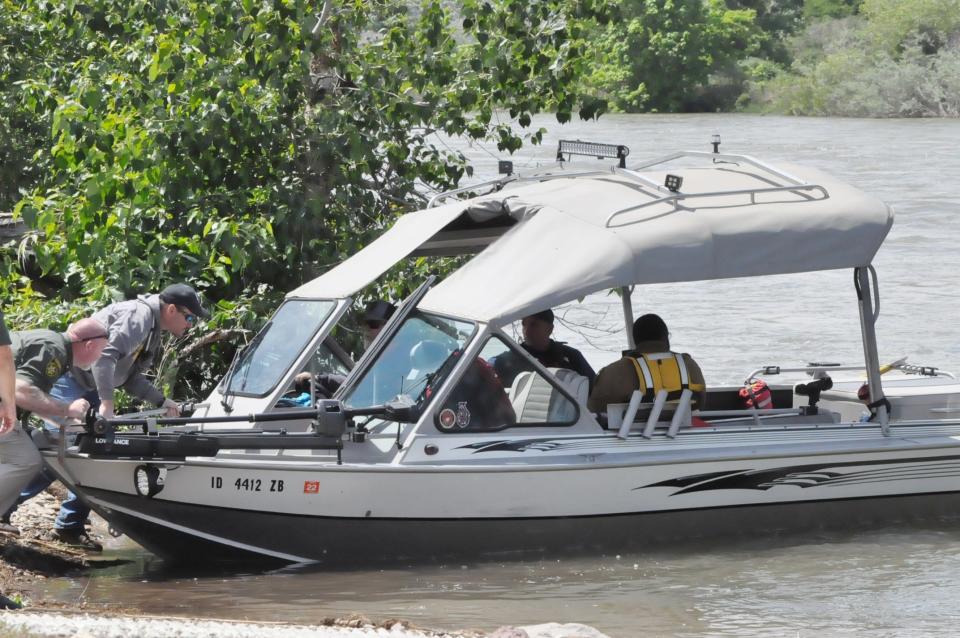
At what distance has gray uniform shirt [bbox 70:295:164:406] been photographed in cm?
792

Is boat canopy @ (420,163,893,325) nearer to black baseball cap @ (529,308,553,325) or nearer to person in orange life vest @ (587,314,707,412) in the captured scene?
person in orange life vest @ (587,314,707,412)

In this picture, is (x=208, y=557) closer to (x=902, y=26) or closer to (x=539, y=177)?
(x=539, y=177)

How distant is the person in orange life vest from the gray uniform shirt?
261cm

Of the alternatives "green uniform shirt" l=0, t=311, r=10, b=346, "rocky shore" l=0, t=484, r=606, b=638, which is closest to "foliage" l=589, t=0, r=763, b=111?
"rocky shore" l=0, t=484, r=606, b=638

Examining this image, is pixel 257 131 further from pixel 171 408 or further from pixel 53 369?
pixel 53 369

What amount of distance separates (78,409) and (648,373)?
10.5 feet

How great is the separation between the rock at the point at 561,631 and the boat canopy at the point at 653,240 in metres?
1.91

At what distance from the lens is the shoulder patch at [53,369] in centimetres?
750

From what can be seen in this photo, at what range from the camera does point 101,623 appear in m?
5.88

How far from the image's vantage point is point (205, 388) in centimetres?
1115

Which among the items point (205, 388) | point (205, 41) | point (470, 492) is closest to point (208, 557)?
point (470, 492)

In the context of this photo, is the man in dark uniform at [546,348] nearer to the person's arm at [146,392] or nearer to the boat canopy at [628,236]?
the boat canopy at [628,236]

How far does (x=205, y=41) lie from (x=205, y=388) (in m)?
2.71

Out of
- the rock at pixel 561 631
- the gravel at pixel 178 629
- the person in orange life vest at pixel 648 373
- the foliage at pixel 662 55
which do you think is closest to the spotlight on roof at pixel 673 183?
the person in orange life vest at pixel 648 373
